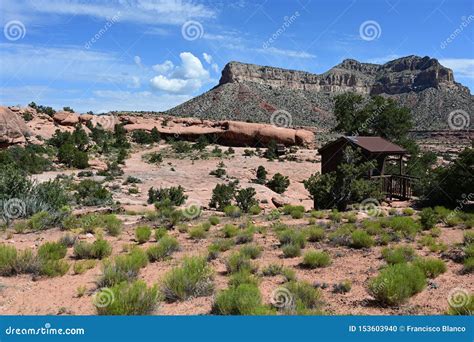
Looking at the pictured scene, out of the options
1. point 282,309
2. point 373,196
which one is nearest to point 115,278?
point 282,309

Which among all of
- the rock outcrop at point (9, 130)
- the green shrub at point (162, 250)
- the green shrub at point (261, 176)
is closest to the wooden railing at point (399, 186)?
the green shrub at point (261, 176)

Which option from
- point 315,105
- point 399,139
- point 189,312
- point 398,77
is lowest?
point 189,312

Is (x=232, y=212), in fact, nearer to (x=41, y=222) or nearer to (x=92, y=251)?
(x=41, y=222)

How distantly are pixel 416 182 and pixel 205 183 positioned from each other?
11.7 m

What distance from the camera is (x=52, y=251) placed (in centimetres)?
845

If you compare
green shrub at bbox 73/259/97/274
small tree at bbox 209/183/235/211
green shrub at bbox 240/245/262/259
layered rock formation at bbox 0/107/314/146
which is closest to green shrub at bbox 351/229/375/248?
green shrub at bbox 240/245/262/259

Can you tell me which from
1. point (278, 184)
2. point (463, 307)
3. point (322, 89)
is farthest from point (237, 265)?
point (322, 89)

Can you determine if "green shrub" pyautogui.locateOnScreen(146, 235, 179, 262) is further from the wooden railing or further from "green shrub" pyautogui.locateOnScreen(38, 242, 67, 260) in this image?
the wooden railing

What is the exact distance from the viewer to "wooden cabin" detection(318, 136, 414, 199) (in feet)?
64.5

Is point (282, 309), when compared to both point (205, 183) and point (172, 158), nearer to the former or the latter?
point (205, 183)

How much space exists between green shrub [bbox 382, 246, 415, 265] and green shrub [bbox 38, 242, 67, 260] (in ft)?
21.4

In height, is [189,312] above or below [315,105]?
below

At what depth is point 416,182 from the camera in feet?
66.1

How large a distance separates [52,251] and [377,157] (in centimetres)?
1617
